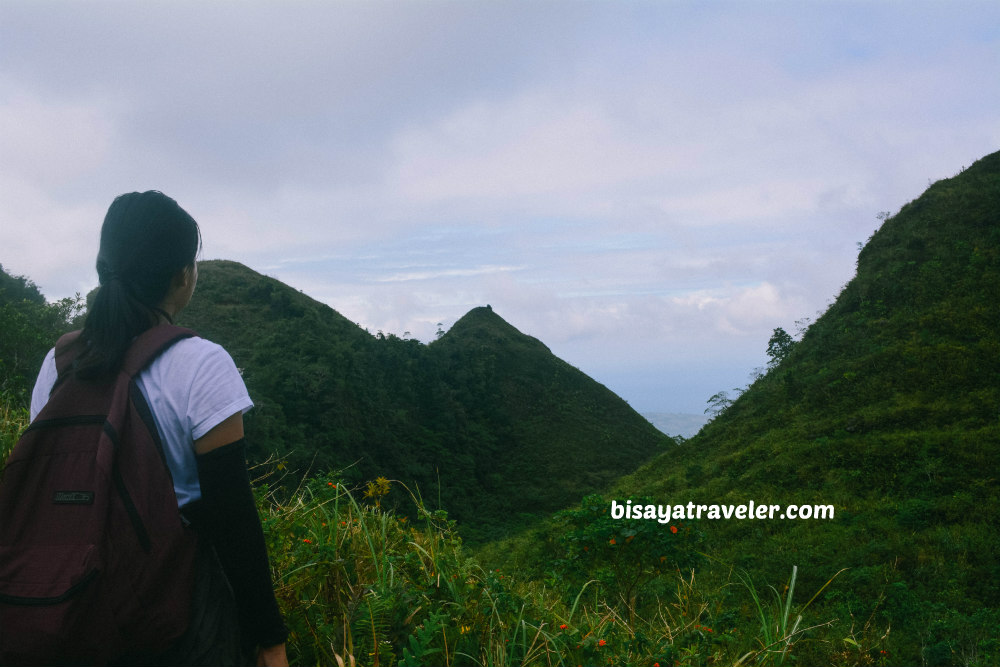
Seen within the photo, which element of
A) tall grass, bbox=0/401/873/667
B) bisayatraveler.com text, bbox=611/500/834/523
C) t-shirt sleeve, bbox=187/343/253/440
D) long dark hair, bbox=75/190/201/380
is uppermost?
long dark hair, bbox=75/190/201/380

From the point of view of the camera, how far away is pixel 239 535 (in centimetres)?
117

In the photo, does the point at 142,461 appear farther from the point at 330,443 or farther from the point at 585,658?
the point at 330,443

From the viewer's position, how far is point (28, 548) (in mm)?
1034

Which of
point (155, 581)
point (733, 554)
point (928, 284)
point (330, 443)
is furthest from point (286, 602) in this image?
point (928, 284)

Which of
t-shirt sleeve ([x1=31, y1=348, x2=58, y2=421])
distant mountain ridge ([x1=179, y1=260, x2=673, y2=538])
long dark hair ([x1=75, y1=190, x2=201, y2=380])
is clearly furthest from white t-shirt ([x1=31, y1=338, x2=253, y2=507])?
distant mountain ridge ([x1=179, y1=260, x2=673, y2=538])

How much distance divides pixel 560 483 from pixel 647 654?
2386cm

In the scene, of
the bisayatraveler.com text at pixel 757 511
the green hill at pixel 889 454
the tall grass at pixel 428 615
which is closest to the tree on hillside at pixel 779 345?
the green hill at pixel 889 454

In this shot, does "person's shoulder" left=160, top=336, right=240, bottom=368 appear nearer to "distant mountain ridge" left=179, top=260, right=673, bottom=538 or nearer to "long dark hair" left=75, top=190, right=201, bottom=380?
"long dark hair" left=75, top=190, right=201, bottom=380

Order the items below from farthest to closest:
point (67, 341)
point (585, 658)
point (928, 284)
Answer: point (928, 284)
point (585, 658)
point (67, 341)

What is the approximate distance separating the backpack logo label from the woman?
0.15 m

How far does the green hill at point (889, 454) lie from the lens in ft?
28.0

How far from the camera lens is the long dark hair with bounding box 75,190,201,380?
3.89ft

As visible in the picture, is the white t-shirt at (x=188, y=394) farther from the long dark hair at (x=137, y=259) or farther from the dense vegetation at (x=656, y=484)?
the dense vegetation at (x=656, y=484)

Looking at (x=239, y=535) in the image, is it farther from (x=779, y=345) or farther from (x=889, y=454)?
(x=779, y=345)
